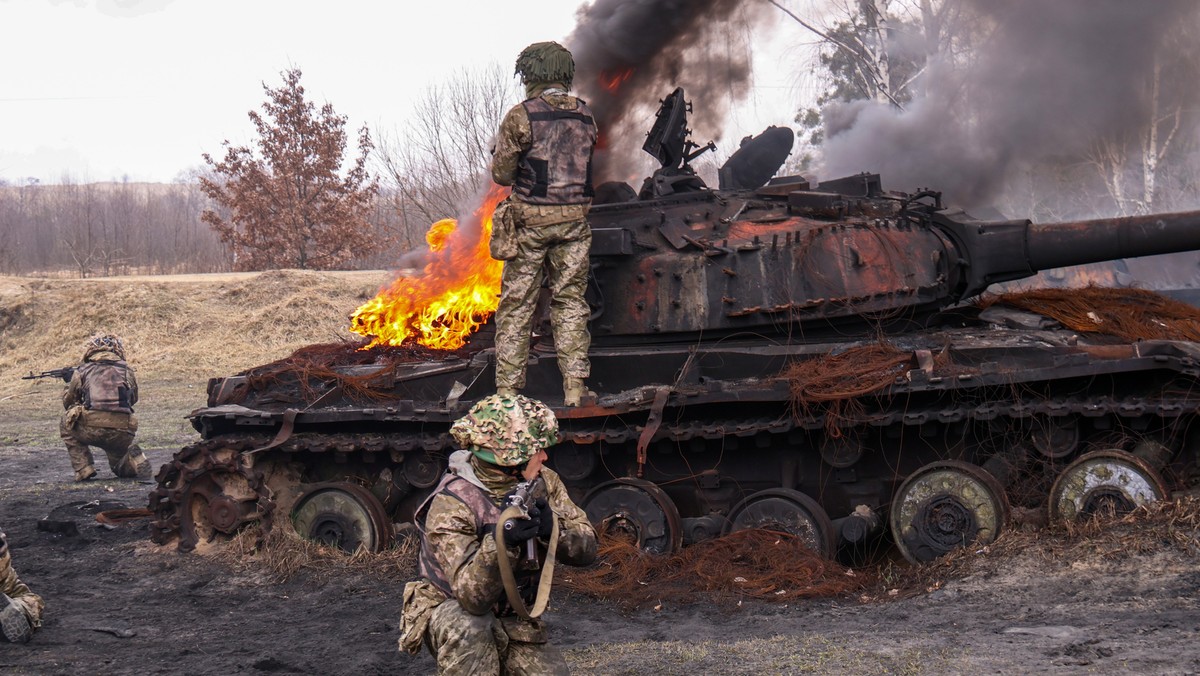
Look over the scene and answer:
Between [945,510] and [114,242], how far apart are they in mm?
41255

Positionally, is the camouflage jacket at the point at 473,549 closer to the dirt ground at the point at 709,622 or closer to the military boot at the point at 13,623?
the dirt ground at the point at 709,622

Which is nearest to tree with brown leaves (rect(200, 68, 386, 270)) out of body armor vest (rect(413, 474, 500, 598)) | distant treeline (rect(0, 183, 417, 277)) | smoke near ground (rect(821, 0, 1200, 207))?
distant treeline (rect(0, 183, 417, 277))

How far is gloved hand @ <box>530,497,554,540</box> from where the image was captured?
452cm

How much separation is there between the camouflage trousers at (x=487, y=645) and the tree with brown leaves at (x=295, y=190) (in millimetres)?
29914

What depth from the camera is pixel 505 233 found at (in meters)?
9.12

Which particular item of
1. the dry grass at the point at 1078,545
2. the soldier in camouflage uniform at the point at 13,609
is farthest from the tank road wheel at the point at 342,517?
the dry grass at the point at 1078,545

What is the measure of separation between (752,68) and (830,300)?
7.03 metres

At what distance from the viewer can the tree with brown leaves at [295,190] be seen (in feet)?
110

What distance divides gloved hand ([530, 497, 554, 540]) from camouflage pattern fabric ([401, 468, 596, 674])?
0.13 meters

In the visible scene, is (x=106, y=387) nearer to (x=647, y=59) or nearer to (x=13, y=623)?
(x=13, y=623)

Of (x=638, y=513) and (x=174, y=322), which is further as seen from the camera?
(x=174, y=322)

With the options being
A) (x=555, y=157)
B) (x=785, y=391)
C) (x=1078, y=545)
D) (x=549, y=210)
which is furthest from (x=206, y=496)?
(x=1078, y=545)

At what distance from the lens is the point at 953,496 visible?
A: 335 inches

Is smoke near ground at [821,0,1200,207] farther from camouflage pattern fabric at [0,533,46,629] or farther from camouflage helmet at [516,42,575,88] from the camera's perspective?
camouflage pattern fabric at [0,533,46,629]
